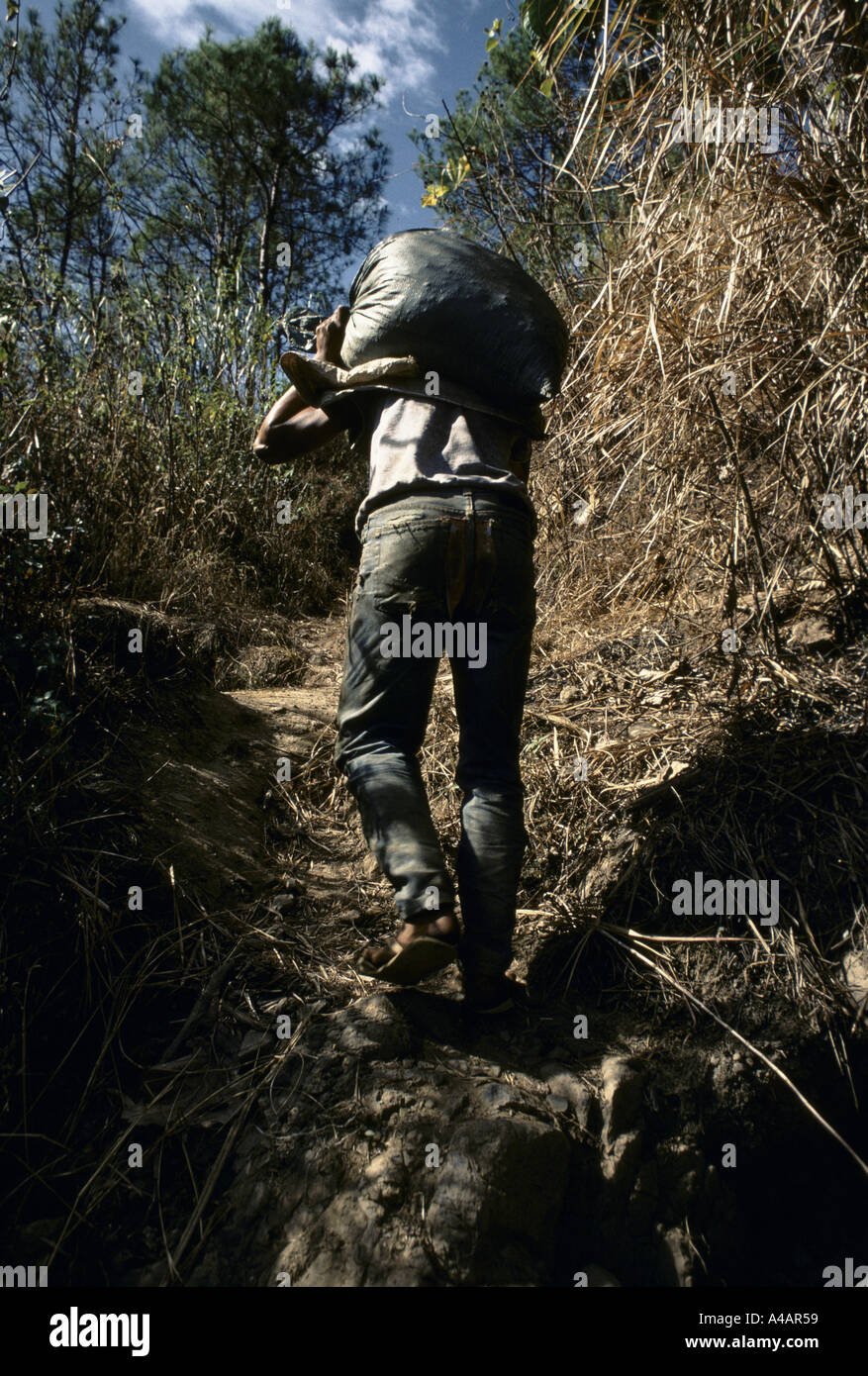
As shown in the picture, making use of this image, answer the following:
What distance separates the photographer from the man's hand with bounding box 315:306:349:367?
2207 millimetres

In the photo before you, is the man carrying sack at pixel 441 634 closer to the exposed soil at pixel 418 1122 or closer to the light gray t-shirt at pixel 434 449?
the light gray t-shirt at pixel 434 449

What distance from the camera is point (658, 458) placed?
2.71 m

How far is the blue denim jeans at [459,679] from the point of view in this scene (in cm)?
187

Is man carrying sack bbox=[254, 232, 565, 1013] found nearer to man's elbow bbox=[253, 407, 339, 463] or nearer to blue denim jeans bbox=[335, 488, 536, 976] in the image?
blue denim jeans bbox=[335, 488, 536, 976]

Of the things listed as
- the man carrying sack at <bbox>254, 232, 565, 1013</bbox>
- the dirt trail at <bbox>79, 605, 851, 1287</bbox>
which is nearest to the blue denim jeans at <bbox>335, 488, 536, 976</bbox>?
the man carrying sack at <bbox>254, 232, 565, 1013</bbox>

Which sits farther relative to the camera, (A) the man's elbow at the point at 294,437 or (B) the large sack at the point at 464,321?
(A) the man's elbow at the point at 294,437

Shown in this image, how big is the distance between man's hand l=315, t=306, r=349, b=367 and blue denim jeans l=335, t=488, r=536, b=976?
0.53m

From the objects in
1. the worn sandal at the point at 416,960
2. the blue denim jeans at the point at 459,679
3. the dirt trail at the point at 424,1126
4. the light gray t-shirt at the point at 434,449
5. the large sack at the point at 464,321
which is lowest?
the dirt trail at the point at 424,1126

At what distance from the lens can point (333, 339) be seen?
7.25 ft

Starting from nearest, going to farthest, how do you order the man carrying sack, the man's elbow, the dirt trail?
the dirt trail < the man carrying sack < the man's elbow

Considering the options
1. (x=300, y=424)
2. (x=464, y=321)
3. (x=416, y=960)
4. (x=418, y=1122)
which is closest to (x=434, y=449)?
(x=464, y=321)

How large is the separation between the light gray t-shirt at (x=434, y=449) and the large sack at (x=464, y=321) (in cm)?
8

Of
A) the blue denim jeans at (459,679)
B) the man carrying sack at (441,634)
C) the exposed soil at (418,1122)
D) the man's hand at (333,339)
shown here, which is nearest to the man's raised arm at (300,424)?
the man's hand at (333,339)

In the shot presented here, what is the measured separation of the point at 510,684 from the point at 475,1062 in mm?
873
